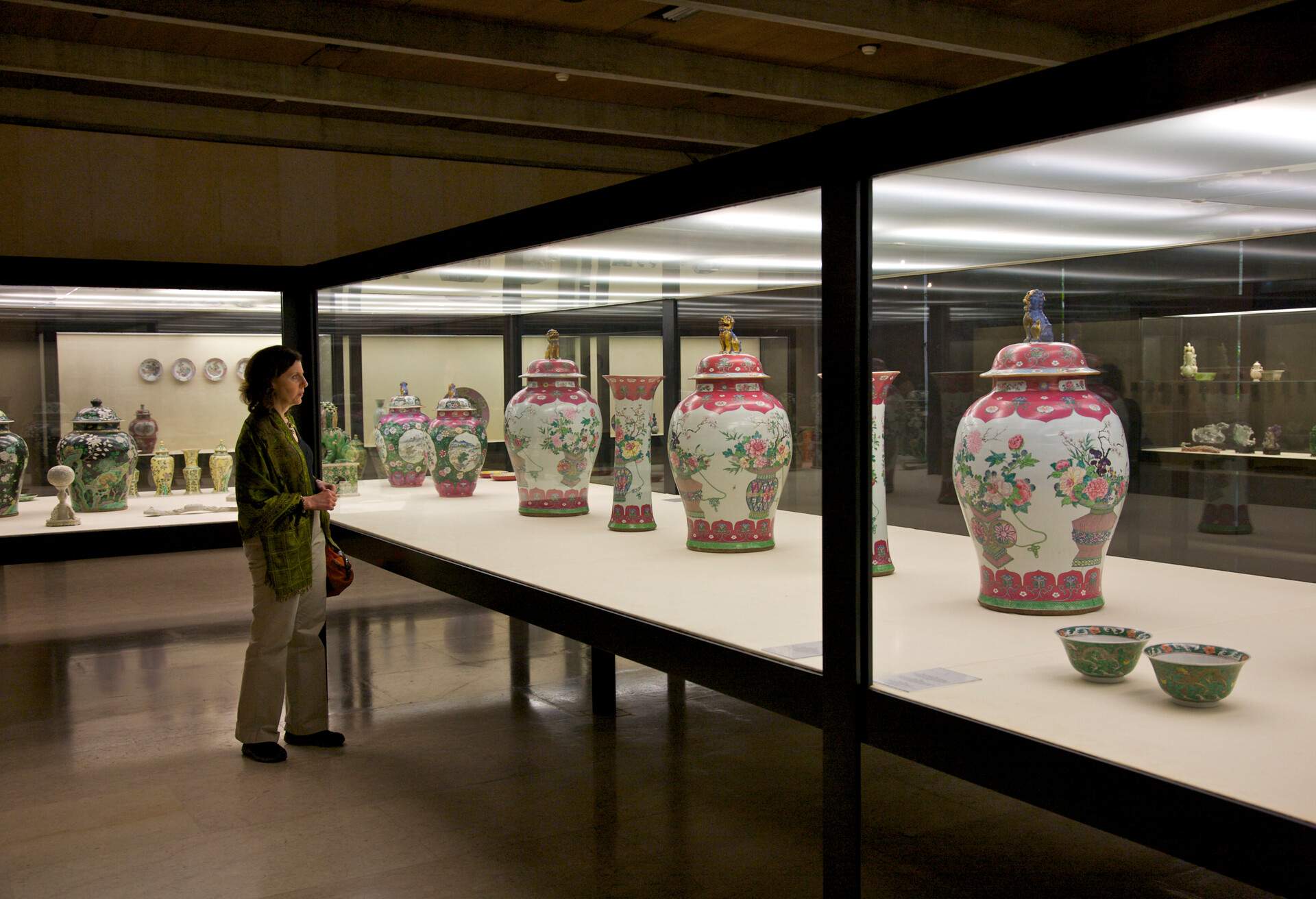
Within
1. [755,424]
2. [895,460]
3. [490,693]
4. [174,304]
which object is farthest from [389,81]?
[895,460]

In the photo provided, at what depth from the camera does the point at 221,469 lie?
170 inches

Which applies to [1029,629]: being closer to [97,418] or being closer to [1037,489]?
[1037,489]

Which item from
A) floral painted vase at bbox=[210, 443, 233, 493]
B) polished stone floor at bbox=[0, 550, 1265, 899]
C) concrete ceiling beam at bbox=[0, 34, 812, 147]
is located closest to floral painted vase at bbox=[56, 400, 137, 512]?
A: floral painted vase at bbox=[210, 443, 233, 493]

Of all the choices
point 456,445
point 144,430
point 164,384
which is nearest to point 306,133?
point 164,384

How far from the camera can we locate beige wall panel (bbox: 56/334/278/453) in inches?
165

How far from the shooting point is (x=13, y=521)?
405 centimetres

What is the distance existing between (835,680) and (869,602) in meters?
0.15

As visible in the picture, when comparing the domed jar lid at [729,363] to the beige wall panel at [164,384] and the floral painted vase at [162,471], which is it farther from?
the floral painted vase at [162,471]

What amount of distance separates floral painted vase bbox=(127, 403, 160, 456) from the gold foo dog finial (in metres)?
2.40

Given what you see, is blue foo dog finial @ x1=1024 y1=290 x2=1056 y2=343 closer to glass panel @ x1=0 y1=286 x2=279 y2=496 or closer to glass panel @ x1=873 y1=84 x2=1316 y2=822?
glass panel @ x1=873 y1=84 x2=1316 y2=822

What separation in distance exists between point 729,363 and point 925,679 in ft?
4.26

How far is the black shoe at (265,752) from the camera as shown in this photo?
368 centimetres

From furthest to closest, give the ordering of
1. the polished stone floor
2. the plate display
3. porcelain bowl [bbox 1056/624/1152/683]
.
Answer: the plate display < the polished stone floor < porcelain bowl [bbox 1056/624/1152/683]

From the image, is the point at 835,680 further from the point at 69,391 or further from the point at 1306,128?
the point at 69,391
